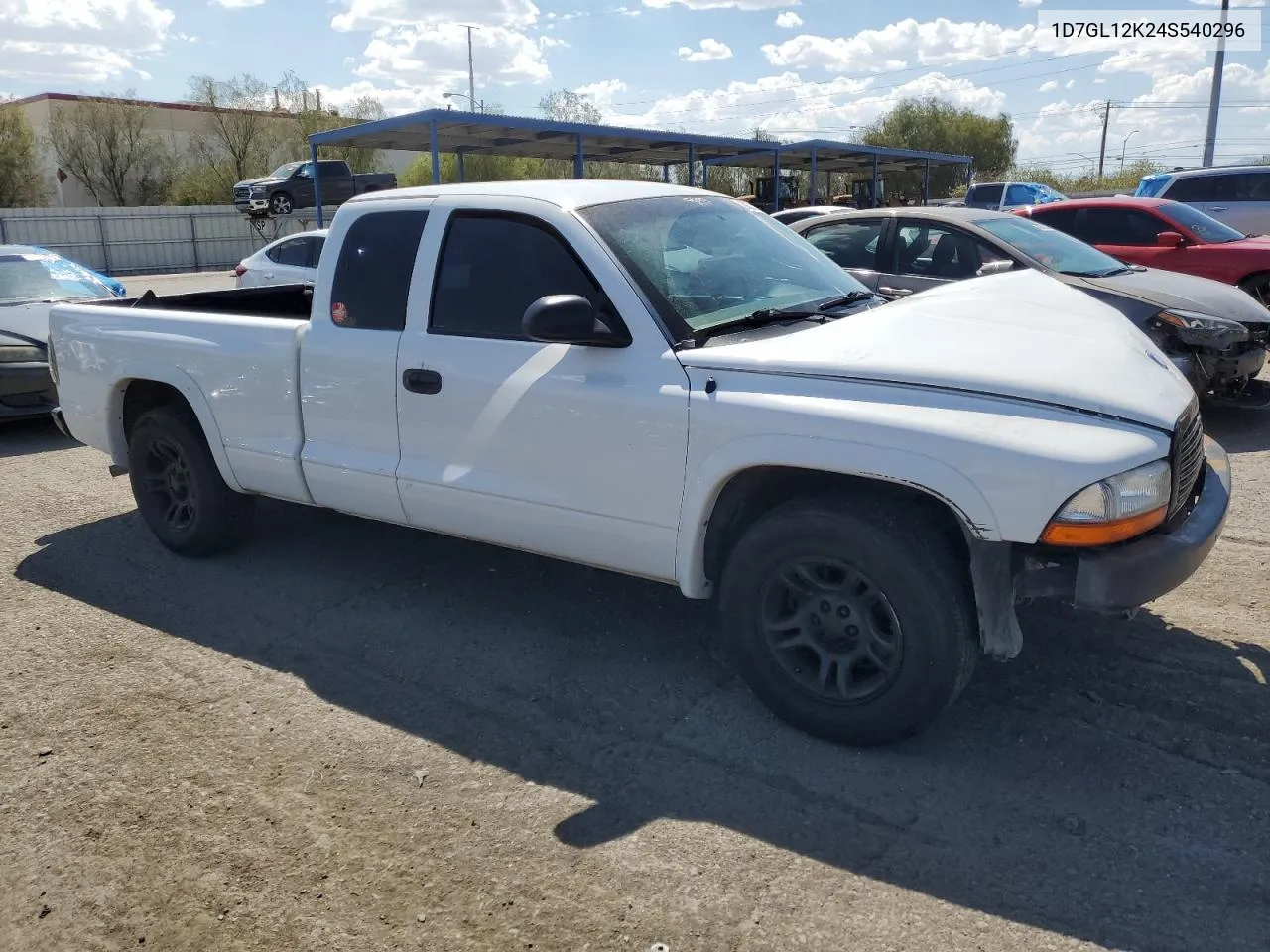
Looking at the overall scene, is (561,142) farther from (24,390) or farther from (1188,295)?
(1188,295)

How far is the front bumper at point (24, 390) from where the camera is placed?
8555 millimetres

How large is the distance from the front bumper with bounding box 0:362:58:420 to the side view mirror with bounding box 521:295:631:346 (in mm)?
6658

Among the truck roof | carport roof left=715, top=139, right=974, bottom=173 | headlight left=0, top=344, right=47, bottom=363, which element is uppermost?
carport roof left=715, top=139, right=974, bottom=173

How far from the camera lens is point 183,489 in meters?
5.56

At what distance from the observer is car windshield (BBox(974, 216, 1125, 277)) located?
8.05 m

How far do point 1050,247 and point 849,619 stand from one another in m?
6.03

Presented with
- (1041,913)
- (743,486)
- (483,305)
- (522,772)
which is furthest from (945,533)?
(483,305)

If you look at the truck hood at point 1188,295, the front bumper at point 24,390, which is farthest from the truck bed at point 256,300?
the truck hood at point 1188,295

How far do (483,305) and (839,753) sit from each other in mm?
2187

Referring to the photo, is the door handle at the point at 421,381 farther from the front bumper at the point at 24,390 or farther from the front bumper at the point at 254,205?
the front bumper at the point at 254,205

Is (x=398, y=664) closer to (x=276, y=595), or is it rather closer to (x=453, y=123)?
(x=276, y=595)

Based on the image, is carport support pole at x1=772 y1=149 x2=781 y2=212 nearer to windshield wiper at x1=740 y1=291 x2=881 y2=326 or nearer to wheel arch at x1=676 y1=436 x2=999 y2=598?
windshield wiper at x1=740 y1=291 x2=881 y2=326

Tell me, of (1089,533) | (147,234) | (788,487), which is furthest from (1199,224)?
(147,234)

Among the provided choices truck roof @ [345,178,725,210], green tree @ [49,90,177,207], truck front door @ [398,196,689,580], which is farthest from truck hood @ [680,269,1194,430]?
green tree @ [49,90,177,207]
